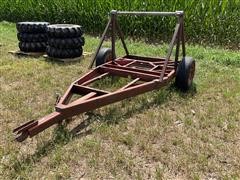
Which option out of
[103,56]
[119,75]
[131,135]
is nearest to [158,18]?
[103,56]

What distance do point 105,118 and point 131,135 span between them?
20.3 inches

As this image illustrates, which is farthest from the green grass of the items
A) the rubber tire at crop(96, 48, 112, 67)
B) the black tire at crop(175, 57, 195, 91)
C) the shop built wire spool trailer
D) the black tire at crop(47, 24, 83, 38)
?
the black tire at crop(175, 57, 195, 91)

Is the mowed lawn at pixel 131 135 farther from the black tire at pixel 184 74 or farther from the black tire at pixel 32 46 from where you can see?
the black tire at pixel 32 46

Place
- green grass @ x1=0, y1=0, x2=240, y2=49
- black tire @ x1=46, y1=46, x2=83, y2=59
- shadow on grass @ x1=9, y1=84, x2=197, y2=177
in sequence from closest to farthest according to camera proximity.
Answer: shadow on grass @ x1=9, y1=84, x2=197, y2=177, black tire @ x1=46, y1=46, x2=83, y2=59, green grass @ x1=0, y1=0, x2=240, y2=49

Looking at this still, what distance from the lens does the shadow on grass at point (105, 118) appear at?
3344 millimetres

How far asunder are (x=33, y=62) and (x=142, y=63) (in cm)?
224

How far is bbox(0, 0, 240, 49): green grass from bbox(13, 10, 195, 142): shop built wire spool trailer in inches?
126

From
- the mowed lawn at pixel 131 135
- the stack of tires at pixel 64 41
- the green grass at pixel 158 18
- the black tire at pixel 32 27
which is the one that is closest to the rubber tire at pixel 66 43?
the stack of tires at pixel 64 41

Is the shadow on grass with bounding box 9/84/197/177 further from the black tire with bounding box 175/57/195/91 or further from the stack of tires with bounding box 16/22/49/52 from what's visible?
the stack of tires with bounding box 16/22/49/52

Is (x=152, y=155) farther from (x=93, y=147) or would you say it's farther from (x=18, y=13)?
(x=18, y=13)

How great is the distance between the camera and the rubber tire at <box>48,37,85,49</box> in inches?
266

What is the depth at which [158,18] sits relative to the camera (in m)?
9.05

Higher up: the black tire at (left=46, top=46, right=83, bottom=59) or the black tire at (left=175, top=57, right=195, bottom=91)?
the black tire at (left=175, top=57, right=195, bottom=91)

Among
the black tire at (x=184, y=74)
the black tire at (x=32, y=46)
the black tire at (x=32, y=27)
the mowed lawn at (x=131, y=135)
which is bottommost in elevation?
the mowed lawn at (x=131, y=135)
